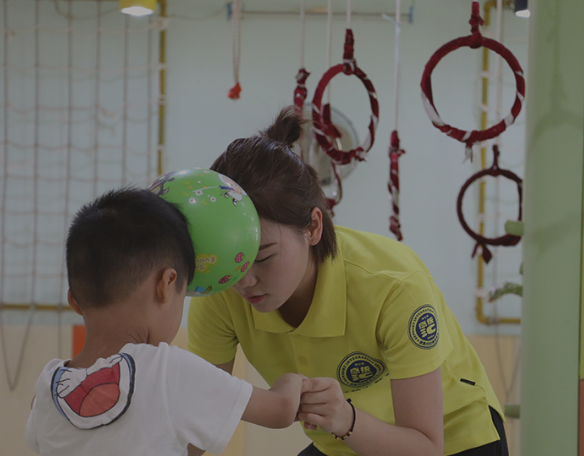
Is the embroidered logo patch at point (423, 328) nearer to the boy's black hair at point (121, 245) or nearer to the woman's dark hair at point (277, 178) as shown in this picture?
the woman's dark hair at point (277, 178)

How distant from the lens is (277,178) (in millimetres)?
1085

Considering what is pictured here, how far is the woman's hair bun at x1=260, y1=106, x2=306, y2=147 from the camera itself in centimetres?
120

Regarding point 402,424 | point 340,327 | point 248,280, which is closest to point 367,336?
point 340,327

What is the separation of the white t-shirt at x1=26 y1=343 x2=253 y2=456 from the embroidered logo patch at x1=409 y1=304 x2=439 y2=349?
357mm

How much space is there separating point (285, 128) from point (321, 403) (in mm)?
514

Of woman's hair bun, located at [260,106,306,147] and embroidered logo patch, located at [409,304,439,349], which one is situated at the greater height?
woman's hair bun, located at [260,106,306,147]

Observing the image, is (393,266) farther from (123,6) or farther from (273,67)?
(273,67)

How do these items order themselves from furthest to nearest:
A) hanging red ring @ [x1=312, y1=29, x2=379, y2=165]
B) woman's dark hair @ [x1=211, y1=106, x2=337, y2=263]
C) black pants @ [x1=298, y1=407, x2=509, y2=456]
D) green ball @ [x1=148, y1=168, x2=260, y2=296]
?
hanging red ring @ [x1=312, y1=29, x2=379, y2=165]
black pants @ [x1=298, y1=407, x2=509, y2=456]
woman's dark hair @ [x1=211, y1=106, x2=337, y2=263]
green ball @ [x1=148, y1=168, x2=260, y2=296]

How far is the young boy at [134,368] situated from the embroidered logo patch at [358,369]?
0.99ft

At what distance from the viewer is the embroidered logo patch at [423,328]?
1112mm

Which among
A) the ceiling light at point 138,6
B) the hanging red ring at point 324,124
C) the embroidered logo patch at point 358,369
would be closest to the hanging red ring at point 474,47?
the hanging red ring at point 324,124

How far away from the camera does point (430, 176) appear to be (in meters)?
3.10

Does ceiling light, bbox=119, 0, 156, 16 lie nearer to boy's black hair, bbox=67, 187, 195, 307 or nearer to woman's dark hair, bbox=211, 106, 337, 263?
woman's dark hair, bbox=211, 106, 337, 263

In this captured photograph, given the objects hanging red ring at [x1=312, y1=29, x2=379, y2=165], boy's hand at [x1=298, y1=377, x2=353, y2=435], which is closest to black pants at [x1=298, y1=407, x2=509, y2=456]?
boy's hand at [x1=298, y1=377, x2=353, y2=435]
